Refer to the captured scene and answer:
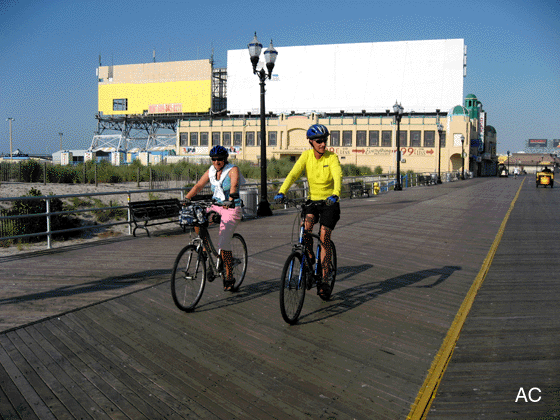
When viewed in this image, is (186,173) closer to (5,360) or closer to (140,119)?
(5,360)

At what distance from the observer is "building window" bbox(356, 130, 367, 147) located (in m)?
82.6

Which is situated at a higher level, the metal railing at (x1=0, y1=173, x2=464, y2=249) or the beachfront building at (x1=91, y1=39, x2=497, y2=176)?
the beachfront building at (x1=91, y1=39, x2=497, y2=176)

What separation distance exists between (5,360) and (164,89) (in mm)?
97122

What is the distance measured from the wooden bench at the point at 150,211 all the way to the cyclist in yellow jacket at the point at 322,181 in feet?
22.0

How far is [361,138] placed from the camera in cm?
8281

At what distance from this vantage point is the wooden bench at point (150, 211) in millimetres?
12242

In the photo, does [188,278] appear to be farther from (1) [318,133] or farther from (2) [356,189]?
(2) [356,189]

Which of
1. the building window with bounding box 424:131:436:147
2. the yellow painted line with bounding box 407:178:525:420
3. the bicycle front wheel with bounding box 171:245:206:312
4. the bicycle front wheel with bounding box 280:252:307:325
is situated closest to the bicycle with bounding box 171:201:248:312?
the bicycle front wheel with bounding box 171:245:206:312

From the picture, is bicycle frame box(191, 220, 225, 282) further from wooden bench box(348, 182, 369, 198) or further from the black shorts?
wooden bench box(348, 182, 369, 198)

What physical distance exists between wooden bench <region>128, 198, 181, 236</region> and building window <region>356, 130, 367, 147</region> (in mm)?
71031

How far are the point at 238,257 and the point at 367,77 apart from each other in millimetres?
84364

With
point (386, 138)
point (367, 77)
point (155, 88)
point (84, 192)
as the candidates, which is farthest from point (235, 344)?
point (155, 88)

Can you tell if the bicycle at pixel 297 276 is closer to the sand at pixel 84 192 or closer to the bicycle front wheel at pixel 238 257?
the bicycle front wheel at pixel 238 257

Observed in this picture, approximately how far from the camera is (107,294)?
256 inches
